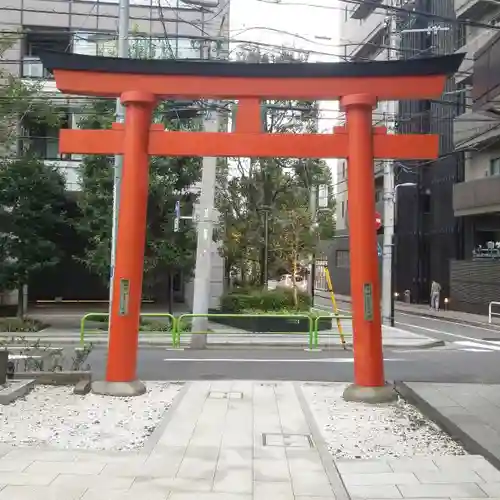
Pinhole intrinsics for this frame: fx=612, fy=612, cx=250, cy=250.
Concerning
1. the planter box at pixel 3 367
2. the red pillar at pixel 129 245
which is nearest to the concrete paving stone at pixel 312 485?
the red pillar at pixel 129 245

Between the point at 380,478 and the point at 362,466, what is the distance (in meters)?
0.36

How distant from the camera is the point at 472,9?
29.6 metres

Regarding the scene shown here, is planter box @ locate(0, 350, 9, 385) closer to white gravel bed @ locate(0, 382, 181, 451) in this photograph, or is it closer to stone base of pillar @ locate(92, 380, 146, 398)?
white gravel bed @ locate(0, 382, 181, 451)

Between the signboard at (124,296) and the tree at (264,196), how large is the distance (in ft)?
52.8

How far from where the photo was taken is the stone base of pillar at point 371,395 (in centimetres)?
855

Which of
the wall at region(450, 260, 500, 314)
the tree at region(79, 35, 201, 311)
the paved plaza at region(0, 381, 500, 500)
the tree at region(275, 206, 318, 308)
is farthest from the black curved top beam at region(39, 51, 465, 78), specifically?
the wall at region(450, 260, 500, 314)

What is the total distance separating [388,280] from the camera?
22.8 metres

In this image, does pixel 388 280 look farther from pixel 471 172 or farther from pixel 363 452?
pixel 363 452

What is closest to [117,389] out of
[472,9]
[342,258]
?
[472,9]

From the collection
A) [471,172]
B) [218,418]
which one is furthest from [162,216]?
[471,172]

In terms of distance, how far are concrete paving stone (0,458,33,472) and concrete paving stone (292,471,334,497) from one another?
2.46 m

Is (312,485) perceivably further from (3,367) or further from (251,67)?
(251,67)

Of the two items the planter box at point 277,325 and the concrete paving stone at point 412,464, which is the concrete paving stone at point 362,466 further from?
the planter box at point 277,325

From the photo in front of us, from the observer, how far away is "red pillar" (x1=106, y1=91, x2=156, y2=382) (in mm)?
8969
